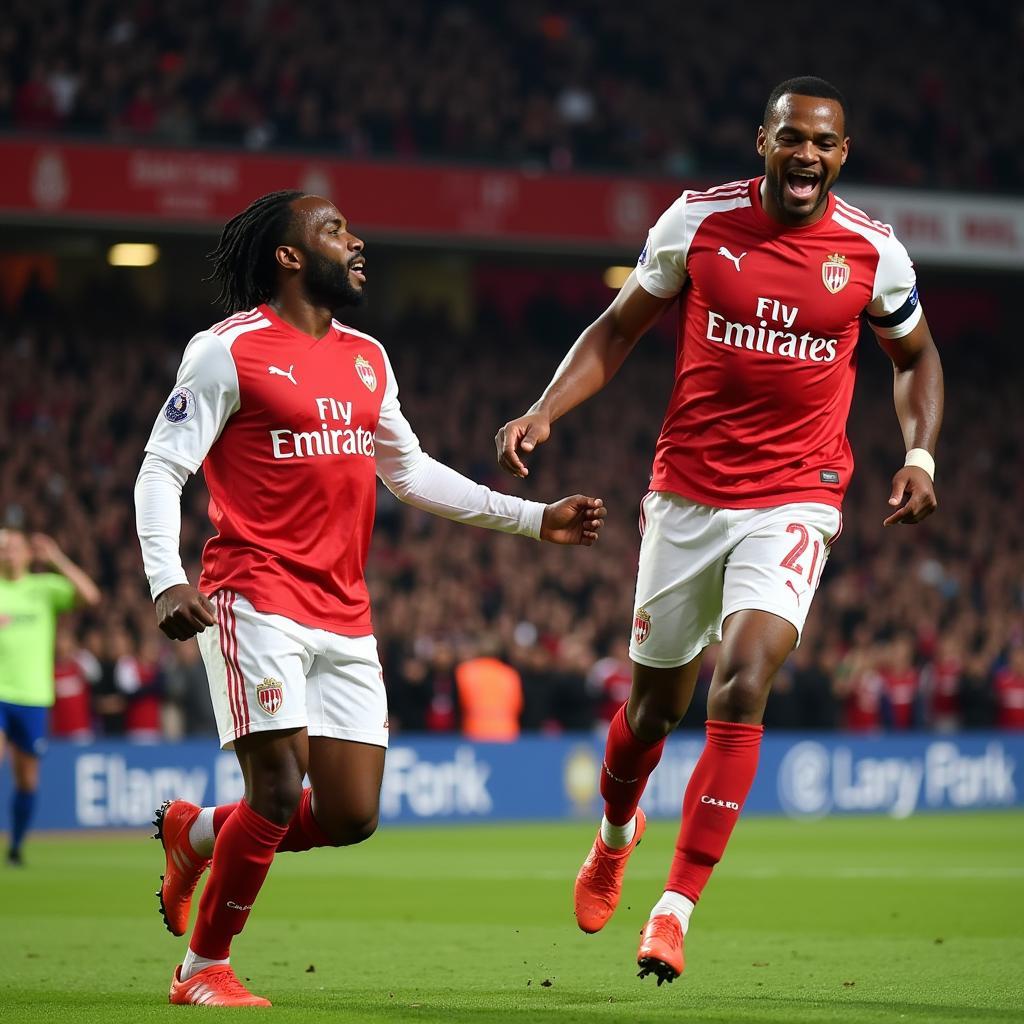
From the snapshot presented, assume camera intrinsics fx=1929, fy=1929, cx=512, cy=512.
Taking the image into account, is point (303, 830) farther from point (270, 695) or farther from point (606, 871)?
point (606, 871)

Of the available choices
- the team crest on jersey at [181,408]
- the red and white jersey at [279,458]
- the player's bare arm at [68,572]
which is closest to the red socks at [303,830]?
the red and white jersey at [279,458]

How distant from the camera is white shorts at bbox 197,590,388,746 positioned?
575 cm

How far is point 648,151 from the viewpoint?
1059 inches

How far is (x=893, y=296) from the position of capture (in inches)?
248

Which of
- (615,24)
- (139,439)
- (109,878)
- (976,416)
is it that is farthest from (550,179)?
(109,878)

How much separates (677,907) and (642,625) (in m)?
1.07

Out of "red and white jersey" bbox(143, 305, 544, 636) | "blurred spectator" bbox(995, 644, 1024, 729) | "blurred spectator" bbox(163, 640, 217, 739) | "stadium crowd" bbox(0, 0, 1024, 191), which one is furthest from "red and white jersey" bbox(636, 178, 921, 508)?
"stadium crowd" bbox(0, 0, 1024, 191)

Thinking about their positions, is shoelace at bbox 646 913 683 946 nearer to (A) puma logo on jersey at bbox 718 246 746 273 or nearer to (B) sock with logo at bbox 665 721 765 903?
(B) sock with logo at bbox 665 721 765 903

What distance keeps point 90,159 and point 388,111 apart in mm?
4378

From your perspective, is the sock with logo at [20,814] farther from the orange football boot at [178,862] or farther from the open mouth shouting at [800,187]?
the open mouth shouting at [800,187]

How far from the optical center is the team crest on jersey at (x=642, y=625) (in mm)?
6332

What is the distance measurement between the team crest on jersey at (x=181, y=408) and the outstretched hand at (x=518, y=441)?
934 millimetres

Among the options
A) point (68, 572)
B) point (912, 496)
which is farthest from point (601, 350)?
point (68, 572)

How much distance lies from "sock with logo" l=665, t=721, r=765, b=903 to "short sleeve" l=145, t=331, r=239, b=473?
176 centimetres
